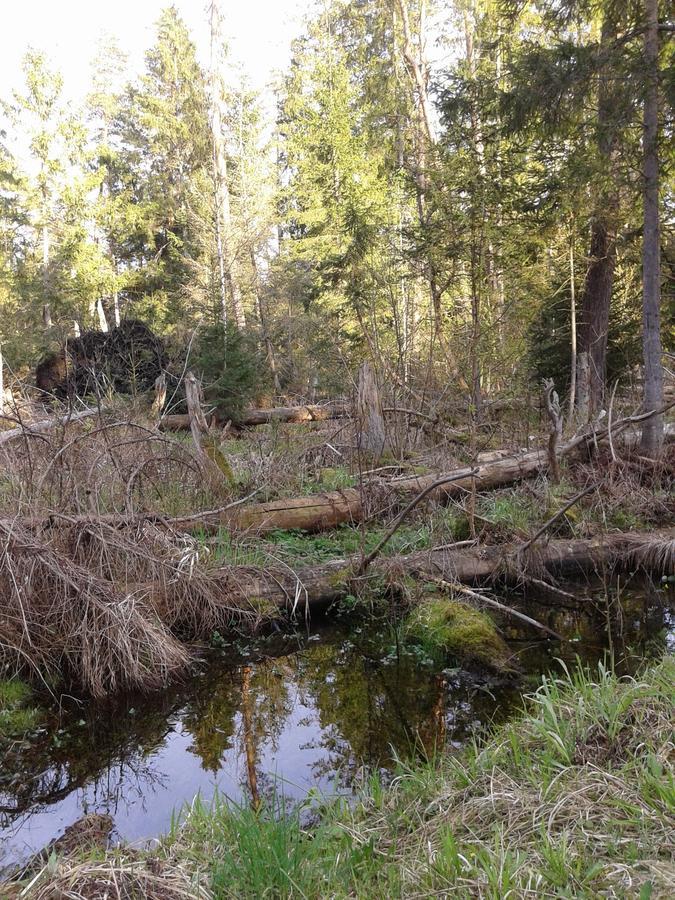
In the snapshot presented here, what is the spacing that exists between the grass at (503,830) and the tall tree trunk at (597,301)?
344 inches

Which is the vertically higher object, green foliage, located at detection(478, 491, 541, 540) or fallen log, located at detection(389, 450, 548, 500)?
fallen log, located at detection(389, 450, 548, 500)

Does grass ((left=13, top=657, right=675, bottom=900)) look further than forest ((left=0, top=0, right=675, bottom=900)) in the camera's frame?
No

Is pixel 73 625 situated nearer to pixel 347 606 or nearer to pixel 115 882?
pixel 347 606

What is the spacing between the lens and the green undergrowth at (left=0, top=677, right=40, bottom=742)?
4.91 m

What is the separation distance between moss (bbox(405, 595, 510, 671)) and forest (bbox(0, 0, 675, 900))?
25mm

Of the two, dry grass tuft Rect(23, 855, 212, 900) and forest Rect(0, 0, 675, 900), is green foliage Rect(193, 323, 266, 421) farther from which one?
dry grass tuft Rect(23, 855, 212, 900)

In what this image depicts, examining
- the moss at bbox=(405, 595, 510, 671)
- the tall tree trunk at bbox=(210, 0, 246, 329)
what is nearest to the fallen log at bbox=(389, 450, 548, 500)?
the moss at bbox=(405, 595, 510, 671)

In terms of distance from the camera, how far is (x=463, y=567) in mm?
7219

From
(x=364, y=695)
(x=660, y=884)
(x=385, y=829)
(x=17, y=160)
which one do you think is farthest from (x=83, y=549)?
(x=17, y=160)

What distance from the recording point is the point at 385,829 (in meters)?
3.03

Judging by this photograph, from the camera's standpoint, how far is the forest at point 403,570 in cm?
283

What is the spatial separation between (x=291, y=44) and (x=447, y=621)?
28968 mm

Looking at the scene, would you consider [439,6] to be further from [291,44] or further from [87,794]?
[87,794]

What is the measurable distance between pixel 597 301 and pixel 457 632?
947 cm
